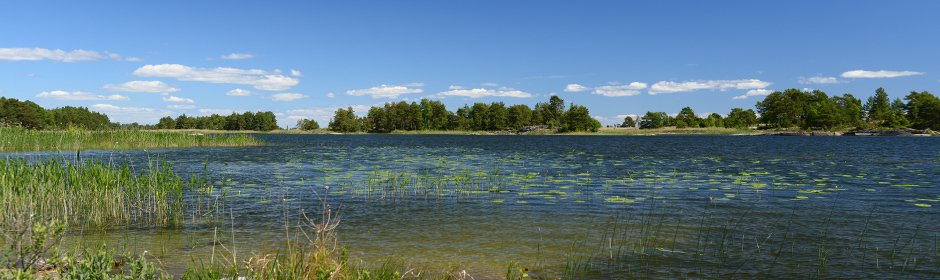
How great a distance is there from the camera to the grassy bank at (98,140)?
153 ft

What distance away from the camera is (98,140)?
194 feet

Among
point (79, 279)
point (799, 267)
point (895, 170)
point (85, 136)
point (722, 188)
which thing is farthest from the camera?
point (85, 136)

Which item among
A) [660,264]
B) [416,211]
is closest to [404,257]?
[660,264]

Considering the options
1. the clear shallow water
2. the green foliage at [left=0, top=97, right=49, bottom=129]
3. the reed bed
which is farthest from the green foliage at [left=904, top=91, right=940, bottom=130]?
the green foliage at [left=0, top=97, right=49, bottom=129]

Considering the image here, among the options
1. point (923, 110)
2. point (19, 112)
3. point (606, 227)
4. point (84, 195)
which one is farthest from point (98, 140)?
point (923, 110)

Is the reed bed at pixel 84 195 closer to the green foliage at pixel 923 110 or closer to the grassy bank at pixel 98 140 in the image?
the grassy bank at pixel 98 140

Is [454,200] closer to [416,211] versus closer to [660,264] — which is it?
[416,211]

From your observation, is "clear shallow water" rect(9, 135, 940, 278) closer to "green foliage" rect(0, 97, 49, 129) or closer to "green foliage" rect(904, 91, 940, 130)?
"green foliage" rect(0, 97, 49, 129)

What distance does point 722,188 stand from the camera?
27.5 meters

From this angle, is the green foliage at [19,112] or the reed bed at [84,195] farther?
the green foliage at [19,112]

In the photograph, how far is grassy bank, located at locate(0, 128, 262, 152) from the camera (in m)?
46.5

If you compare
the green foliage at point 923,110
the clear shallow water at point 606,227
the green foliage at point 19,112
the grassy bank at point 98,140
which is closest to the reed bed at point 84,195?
the clear shallow water at point 606,227

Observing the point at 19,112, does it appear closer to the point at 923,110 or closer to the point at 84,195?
the point at 84,195

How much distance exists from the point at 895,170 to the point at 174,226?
44.6m
